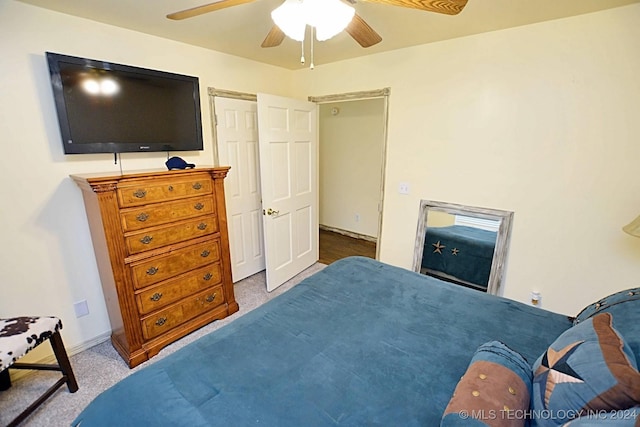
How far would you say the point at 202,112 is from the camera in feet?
8.66

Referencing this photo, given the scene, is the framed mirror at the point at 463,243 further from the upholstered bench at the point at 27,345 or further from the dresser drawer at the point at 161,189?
the upholstered bench at the point at 27,345

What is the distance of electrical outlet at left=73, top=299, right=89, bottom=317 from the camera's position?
2117 millimetres

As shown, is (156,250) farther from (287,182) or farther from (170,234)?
(287,182)

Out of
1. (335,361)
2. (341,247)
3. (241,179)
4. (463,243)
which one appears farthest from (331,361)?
(341,247)

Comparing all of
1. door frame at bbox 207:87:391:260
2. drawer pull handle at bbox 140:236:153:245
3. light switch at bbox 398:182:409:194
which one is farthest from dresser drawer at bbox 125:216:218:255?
light switch at bbox 398:182:409:194

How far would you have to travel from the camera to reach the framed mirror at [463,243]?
2.41 metres

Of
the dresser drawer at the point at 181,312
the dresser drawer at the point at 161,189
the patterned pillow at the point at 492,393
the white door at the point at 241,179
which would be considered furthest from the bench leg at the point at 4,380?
the patterned pillow at the point at 492,393

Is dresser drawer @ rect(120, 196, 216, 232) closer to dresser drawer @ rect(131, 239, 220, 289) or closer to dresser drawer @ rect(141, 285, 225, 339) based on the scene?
dresser drawer @ rect(131, 239, 220, 289)

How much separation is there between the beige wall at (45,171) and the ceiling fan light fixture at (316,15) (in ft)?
5.21

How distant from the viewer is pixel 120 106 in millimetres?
2004

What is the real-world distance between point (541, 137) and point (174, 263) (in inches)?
116

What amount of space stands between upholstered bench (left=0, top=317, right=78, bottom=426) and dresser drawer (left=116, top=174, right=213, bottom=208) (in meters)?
0.81

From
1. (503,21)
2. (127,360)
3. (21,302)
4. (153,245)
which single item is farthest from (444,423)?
(21,302)

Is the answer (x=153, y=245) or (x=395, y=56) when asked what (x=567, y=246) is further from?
(x=153, y=245)
